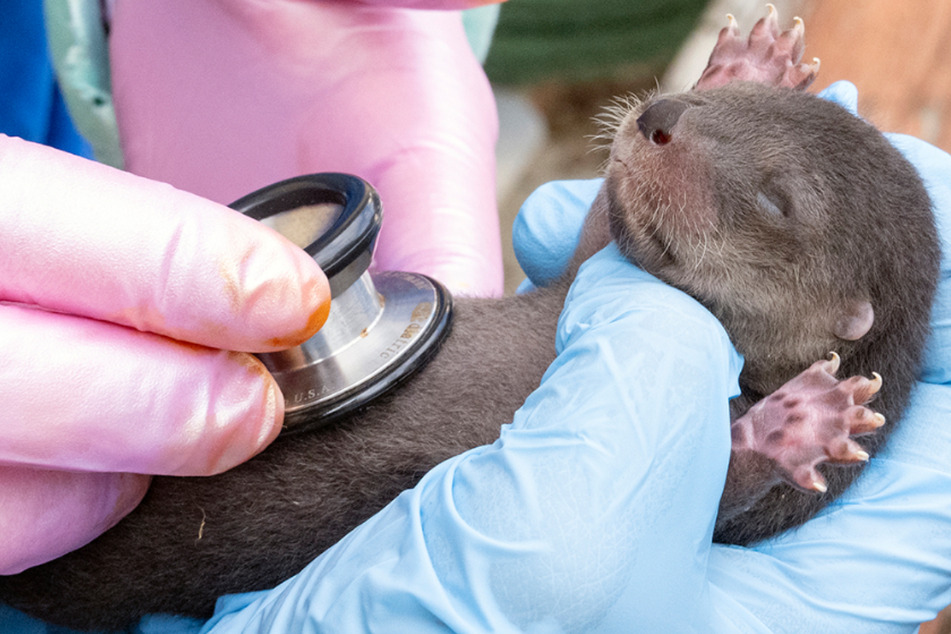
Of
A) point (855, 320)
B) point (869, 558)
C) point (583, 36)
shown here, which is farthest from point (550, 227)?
point (583, 36)

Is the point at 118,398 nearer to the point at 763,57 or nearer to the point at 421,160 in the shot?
the point at 421,160

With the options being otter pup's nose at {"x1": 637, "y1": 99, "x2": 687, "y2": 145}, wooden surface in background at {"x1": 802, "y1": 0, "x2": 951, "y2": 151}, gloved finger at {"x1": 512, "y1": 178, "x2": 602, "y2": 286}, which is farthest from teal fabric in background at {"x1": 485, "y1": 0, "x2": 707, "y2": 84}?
otter pup's nose at {"x1": 637, "y1": 99, "x2": 687, "y2": 145}

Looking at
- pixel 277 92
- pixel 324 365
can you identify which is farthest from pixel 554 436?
pixel 277 92

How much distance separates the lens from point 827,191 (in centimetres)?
147

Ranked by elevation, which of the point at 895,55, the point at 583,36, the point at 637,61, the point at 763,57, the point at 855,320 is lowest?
the point at 637,61

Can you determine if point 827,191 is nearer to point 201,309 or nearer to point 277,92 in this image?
point 201,309

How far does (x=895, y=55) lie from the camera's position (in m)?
4.07

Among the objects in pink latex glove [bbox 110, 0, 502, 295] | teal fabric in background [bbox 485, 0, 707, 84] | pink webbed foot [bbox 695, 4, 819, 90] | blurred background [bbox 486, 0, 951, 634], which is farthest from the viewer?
teal fabric in background [bbox 485, 0, 707, 84]

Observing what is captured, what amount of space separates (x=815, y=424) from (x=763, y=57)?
114 cm

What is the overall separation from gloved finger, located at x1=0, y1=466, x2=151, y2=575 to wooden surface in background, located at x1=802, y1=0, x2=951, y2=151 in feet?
11.8

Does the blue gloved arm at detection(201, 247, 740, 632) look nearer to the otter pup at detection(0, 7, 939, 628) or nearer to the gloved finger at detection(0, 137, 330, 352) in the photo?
the otter pup at detection(0, 7, 939, 628)

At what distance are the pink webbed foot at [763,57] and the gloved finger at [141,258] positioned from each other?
4.38ft

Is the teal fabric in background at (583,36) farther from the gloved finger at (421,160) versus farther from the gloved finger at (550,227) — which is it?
the gloved finger at (550,227)

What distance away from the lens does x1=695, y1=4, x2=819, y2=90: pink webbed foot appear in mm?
2059
